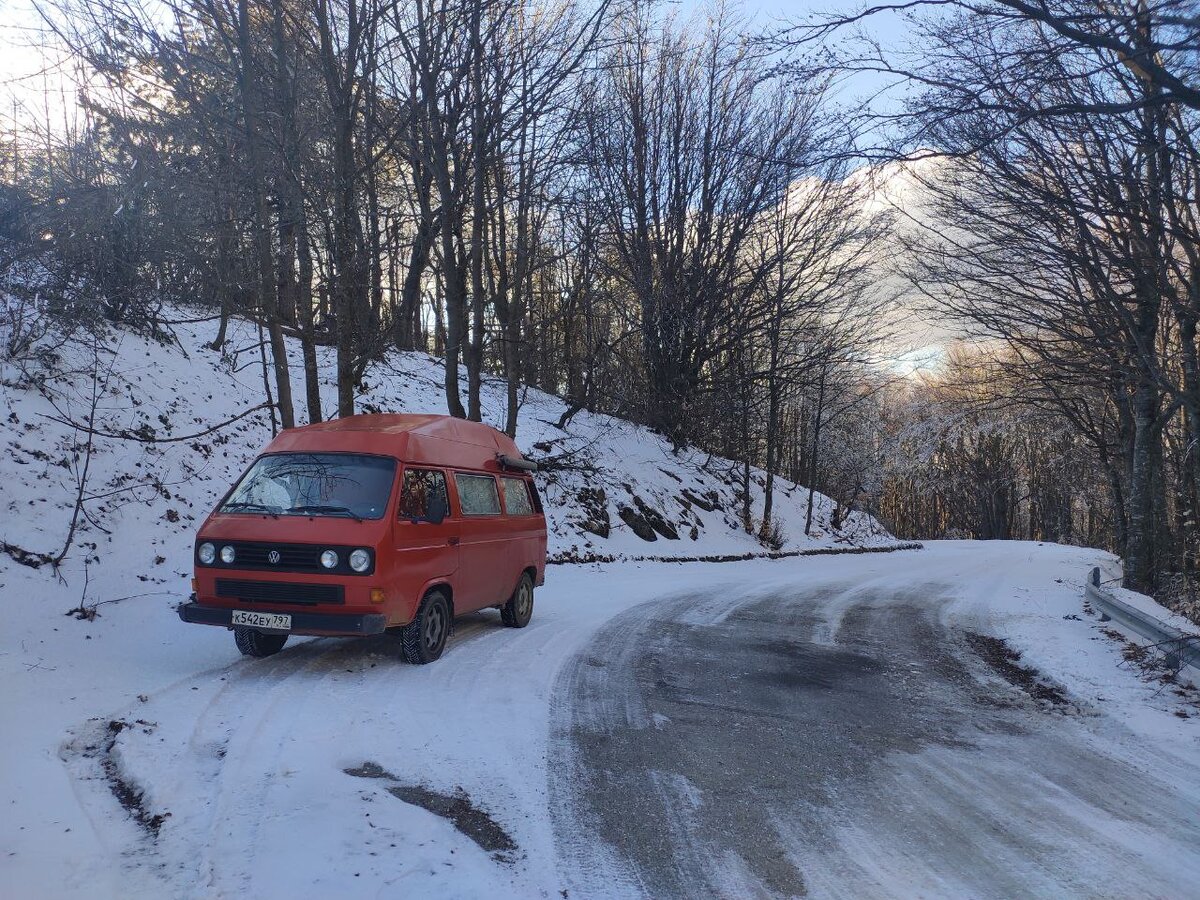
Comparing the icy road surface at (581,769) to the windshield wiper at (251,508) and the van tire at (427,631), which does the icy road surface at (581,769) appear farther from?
the windshield wiper at (251,508)

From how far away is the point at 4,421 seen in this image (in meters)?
10.8

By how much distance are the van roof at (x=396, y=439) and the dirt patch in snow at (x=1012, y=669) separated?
6.05 meters

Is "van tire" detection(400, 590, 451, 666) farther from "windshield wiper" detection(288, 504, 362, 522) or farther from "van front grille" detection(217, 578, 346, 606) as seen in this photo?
"windshield wiper" detection(288, 504, 362, 522)

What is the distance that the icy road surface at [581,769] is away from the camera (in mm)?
3951

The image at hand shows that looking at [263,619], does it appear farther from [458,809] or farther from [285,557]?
[458,809]

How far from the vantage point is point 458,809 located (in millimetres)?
4617

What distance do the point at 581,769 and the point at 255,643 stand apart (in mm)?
4027

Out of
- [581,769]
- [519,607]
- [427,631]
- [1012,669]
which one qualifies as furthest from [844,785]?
[519,607]

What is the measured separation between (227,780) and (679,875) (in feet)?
8.79

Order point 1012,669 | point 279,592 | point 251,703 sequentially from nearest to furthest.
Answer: point 251,703 < point 279,592 < point 1012,669

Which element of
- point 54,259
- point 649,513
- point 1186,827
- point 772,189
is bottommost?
point 1186,827

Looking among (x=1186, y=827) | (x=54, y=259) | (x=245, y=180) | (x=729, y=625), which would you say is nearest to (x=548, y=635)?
(x=729, y=625)

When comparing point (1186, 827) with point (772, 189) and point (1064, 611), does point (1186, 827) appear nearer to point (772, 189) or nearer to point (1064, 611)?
point (1064, 611)

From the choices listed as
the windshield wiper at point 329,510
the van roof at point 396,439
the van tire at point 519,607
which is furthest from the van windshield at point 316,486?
the van tire at point 519,607
